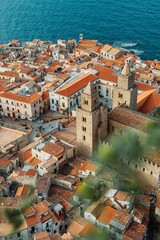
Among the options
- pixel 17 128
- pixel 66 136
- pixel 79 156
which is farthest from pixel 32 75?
pixel 79 156

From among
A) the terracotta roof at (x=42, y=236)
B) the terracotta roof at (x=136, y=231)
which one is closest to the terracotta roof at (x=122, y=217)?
the terracotta roof at (x=136, y=231)

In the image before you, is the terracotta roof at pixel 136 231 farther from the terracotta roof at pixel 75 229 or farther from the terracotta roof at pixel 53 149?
the terracotta roof at pixel 53 149

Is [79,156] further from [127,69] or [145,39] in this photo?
[145,39]

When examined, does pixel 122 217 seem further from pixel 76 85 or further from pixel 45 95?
pixel 45 95

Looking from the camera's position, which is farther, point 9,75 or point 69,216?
point 9,75

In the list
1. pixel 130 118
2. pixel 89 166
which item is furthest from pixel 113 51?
pixel 89 166

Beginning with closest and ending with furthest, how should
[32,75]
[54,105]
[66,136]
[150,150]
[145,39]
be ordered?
[150,150] < [66,136] < [54,105] < [32,75] < [145,39]

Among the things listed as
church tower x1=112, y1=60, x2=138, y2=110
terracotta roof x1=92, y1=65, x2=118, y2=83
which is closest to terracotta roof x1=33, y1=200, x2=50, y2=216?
church tower x1=112, y1=60, x2=138, y2=110
